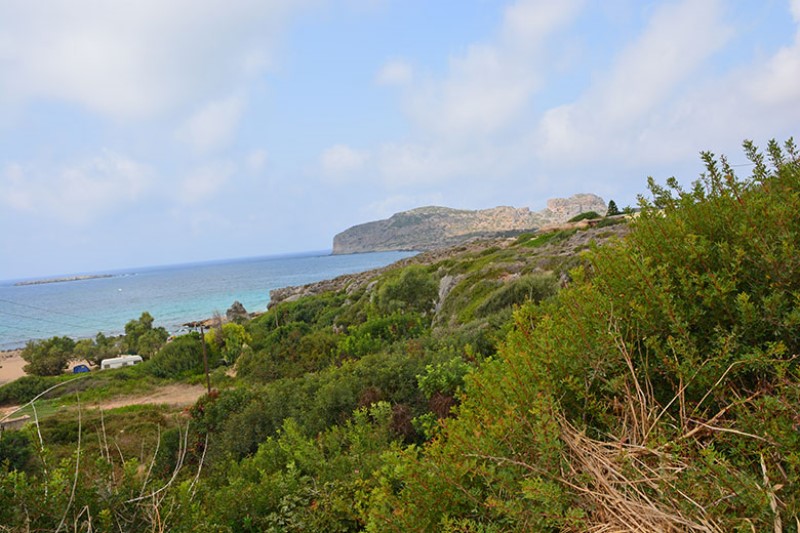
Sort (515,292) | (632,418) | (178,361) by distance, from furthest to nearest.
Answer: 1. (178,361)
2. (515,292)
3. (632,418)

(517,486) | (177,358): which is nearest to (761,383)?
(517,486)

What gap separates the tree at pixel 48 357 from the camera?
36.4 metres

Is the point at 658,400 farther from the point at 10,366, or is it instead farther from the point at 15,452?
the point at 10,366

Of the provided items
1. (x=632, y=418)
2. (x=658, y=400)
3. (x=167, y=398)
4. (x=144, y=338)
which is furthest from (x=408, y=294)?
(x=144, y=338)

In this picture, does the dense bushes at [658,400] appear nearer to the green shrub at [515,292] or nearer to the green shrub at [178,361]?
the green shrub at [515,292]

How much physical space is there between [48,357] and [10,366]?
1006cm

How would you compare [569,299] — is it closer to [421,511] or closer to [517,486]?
[517,486]

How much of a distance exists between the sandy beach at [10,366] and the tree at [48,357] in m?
1.48

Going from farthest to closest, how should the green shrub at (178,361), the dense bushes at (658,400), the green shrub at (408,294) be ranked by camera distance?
the green shrub at (178,361)
the green shrub at (408,294)
the dense bushes at (658,400)

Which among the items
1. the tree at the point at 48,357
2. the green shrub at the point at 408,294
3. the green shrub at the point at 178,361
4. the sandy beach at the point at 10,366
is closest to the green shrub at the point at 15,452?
the green shrub at the point at 408,294

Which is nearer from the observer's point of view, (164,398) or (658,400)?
(658,400)

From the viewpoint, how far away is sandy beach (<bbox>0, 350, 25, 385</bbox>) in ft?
119

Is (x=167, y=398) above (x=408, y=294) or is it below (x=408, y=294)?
below

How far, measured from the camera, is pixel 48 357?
37.0 metres
